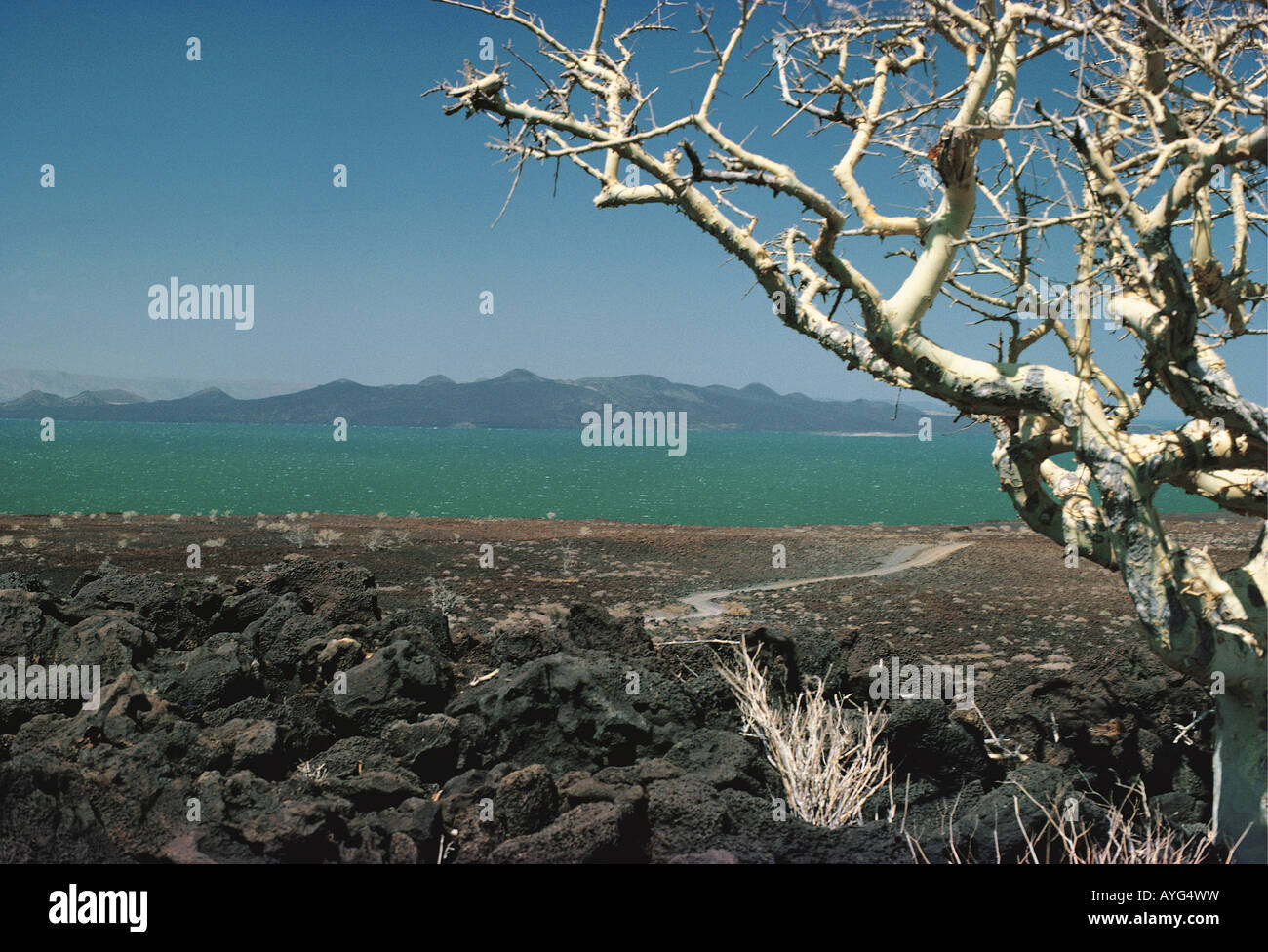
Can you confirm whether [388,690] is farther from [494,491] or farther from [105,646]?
[494,491]

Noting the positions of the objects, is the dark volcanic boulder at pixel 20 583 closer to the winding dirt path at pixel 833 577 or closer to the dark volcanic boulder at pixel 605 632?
the dark volcanic boulder at pixel 605 632

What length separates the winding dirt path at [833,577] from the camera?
14.5 metres

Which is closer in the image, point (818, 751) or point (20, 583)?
point (818, 751)

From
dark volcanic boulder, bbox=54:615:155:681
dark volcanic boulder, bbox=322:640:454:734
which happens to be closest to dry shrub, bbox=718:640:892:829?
dark volcanic boulder, bbox=322:640:454:734

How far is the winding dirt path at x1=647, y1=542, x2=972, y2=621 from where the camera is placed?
47.7 feet

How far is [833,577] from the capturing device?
1912cm

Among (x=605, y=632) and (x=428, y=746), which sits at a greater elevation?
(x=605, y=632)

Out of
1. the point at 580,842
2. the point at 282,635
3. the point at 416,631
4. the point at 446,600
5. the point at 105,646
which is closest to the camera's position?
the point at 580,842

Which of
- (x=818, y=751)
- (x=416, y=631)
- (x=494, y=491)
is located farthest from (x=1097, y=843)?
(x=494, y=491)

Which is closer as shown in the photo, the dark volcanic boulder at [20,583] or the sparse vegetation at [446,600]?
the dark volcanic boulder at [20,583]

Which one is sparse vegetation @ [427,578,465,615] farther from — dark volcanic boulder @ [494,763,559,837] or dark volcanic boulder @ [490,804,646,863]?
dark volcanic boulder @ [490,804,646,863]

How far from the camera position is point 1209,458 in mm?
5770

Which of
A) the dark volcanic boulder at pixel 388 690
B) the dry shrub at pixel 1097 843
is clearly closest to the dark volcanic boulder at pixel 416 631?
the dark volcanic boulder at pixel 388 690
